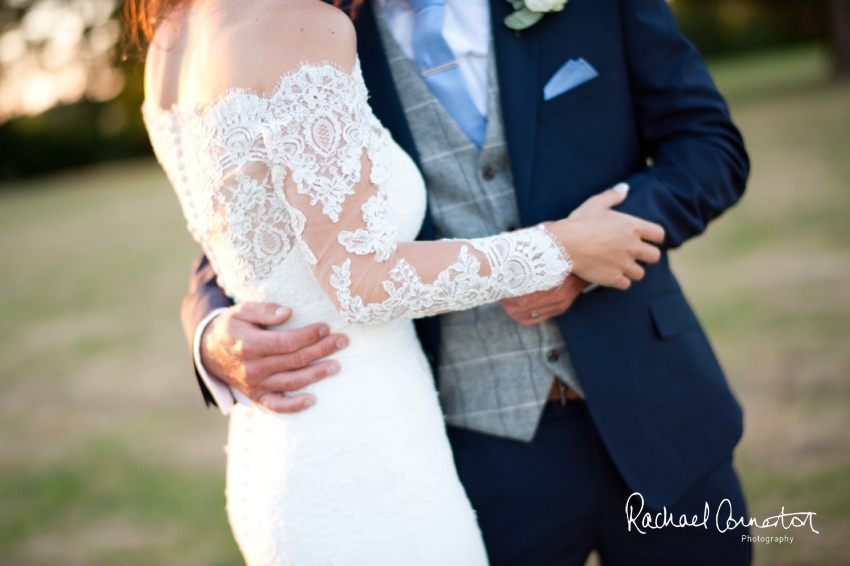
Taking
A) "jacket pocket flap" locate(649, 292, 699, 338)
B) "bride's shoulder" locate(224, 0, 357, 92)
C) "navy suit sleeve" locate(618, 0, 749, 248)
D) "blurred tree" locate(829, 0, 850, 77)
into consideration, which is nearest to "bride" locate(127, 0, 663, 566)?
"bride's shoulder" locate(224, 0, 357, 92)

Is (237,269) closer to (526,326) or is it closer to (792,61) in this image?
(526,326)

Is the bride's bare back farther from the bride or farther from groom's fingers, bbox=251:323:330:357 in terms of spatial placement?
groom's fingers, bbox=251:323:330:357

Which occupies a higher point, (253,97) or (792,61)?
(253,97)

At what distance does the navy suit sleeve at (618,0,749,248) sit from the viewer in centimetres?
169

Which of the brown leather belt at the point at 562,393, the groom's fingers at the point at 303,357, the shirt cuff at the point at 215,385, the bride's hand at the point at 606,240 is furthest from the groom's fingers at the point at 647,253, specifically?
the shirt cuff at the point at 215,385

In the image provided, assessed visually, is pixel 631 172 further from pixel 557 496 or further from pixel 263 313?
pixel 263 313

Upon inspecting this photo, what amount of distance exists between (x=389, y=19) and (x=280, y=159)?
27.3 inches

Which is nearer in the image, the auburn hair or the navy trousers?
the auburn hair

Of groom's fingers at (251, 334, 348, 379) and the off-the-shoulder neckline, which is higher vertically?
the off-the-shoulder neckline

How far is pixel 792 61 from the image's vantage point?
81.6 feet

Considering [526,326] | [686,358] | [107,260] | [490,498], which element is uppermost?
[526,326]

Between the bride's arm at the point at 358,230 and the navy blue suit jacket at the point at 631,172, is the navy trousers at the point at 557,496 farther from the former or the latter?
the bride's arm at the point at 358,230

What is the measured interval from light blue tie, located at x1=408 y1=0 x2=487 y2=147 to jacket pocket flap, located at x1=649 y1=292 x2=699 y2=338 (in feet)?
2.10

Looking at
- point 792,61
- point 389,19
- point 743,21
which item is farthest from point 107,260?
point 743,21
